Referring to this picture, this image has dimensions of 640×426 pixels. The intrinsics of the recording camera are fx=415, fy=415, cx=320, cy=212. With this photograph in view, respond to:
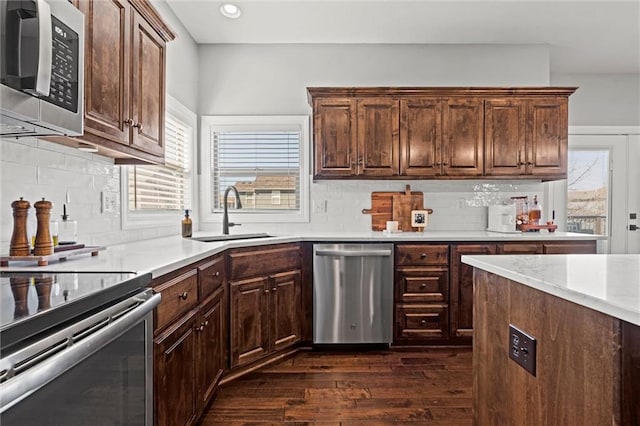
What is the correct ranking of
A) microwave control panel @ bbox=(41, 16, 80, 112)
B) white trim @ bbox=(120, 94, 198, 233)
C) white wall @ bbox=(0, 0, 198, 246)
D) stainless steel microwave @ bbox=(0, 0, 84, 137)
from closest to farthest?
stainless steel microwave @ bbox=(0, 0, 84, 137), microwave control panel @ bbox=(41, 16, 80, 112), white wall @ bbox=(0, 0, 198, 246), white trim @ bbox=(120, 94, 198, 233)

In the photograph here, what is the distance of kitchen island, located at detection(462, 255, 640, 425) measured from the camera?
2.86 ft

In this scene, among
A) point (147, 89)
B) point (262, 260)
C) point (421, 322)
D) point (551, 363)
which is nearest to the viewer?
point (551, 363)

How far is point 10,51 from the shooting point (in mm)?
1139

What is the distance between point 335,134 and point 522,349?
8.61ft

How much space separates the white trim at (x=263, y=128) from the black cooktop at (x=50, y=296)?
252 cm

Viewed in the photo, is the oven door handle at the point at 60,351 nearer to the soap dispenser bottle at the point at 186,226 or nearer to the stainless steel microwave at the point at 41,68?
the stainless steel microwave at the point at 41,68

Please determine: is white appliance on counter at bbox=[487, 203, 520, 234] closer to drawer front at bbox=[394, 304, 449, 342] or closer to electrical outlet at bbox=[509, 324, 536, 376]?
drawer front at bbox=[394, 304, 449, 342]

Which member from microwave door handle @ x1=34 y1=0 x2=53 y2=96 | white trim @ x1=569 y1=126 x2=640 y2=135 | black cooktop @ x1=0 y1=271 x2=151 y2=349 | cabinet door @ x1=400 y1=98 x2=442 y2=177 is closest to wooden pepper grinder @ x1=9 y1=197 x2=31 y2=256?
black cooktop @ x1=0 y1=271 x2=151 y2=349

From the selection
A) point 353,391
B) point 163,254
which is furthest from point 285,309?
point 163,254

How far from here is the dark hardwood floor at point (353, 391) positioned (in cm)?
225

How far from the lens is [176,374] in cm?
174

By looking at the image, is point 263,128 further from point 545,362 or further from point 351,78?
point 545,362

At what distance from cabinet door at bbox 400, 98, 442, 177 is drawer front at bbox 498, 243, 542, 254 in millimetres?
855

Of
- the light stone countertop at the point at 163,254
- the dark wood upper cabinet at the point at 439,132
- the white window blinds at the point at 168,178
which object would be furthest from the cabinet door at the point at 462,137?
the white window blinds at the point at 168,178
